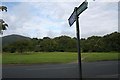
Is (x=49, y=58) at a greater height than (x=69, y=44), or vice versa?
(x=69, y=44)

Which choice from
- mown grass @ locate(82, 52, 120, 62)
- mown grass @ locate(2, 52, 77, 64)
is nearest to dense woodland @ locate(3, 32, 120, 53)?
mown grass @ locate(82, 52, 120, 62)

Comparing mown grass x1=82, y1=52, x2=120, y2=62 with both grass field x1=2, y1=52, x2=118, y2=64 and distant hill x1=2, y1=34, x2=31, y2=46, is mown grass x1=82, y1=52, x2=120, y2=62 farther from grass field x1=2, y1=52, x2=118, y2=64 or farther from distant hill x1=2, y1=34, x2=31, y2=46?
distant hill x1=2, y1=34, x2=31, y2=46

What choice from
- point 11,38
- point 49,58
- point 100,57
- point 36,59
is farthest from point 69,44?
point 36,59

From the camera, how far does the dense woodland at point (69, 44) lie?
38.6 m

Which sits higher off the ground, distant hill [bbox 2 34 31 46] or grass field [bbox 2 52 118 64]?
distant hill [bbox 2 34 31 46]

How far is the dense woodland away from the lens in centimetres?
3856

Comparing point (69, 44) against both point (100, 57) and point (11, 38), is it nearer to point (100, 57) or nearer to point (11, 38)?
point (11, 38)

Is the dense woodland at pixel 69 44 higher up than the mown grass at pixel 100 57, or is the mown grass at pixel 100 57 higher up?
the dense woodland at pixel 69 44

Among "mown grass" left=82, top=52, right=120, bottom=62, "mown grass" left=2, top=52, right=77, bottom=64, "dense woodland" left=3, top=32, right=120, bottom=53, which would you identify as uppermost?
"dense woodland" left=3, top=32, right=120, bottom=53

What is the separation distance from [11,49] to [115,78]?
2755 centimetres

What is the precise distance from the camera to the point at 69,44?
42.3 meters

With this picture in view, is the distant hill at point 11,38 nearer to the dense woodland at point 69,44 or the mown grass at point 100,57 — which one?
the dense woodland at point 69,44

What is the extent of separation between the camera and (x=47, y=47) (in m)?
41.8

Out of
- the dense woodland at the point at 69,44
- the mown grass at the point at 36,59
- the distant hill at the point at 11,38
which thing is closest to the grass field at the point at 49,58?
the mown grass at the point at 36,59
